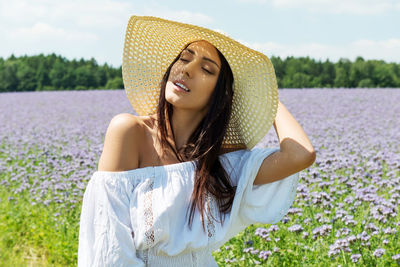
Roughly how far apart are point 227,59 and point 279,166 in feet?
1.65

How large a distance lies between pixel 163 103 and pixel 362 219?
2198mm

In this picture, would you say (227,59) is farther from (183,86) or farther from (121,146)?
(121,146)

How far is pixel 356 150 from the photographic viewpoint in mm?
5637

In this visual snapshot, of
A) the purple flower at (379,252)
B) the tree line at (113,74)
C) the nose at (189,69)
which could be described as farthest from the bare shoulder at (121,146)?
the tree line at (113,74)

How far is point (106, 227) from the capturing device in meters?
1.69

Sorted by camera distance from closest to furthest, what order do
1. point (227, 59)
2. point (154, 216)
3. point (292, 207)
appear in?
1. point (154, 216)
2. point (227, 59)
3. point (292, 207)

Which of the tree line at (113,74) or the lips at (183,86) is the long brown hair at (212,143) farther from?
the tree line at (113,74)

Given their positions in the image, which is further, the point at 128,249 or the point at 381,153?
the point at 381,153

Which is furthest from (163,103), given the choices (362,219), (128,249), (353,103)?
(353,103)

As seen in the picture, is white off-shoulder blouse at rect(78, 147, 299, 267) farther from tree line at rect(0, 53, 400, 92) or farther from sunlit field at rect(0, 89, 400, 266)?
tree line at rect(0, 53, 400, 92)

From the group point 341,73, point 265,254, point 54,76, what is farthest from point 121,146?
point 54,76

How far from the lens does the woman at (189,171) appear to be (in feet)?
5.63

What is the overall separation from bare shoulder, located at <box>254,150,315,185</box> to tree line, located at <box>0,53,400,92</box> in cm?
2801

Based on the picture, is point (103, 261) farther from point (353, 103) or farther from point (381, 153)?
point (353, 103)
